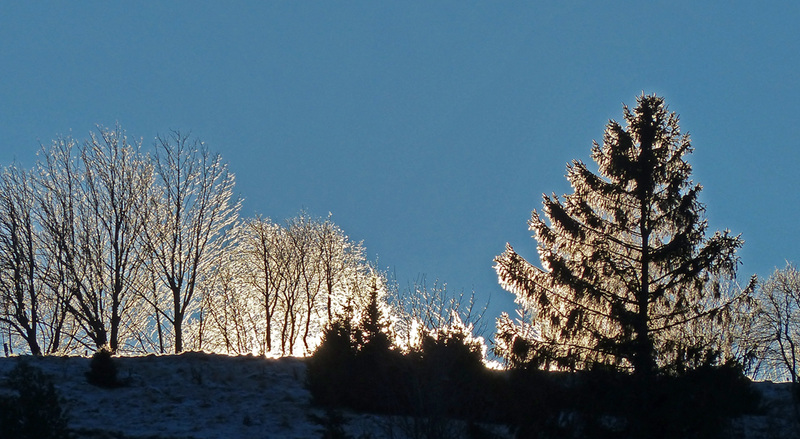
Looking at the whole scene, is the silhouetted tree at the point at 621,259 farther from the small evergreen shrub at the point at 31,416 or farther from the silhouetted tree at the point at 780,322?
the silhouetted tree at the point at 780,322

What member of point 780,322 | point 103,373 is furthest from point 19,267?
point 780,322

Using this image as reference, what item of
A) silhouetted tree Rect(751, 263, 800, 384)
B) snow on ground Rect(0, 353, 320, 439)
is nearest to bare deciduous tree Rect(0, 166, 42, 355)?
snow on ground Rect(0, 353, 320, 439)

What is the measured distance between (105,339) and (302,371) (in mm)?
14139

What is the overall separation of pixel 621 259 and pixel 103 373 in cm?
1320

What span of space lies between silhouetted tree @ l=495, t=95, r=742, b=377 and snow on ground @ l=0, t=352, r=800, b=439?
111 inches

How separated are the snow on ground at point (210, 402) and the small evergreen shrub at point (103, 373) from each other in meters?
0.23

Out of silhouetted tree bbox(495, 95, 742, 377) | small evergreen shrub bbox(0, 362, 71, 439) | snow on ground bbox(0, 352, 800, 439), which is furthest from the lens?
silhouetted tree bbox(495, 95, 742, 377)

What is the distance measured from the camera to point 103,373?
57.0 feet

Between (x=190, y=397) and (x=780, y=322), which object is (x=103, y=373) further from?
(x=780, y=322)

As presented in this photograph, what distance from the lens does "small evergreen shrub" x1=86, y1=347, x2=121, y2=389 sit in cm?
1733

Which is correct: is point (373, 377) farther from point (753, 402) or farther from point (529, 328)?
point (753, 402)

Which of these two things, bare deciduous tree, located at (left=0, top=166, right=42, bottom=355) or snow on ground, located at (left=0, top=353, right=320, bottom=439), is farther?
bare deciduous tree, located at (left=0, top=166, right=42, bottom=355)

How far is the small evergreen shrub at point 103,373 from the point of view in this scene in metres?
17.3

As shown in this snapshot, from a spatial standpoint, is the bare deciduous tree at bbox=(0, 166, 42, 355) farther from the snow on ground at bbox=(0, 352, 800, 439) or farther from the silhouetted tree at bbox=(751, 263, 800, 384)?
the silhouetted tree at bbox=(751, 263, 800, 384)
